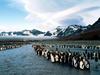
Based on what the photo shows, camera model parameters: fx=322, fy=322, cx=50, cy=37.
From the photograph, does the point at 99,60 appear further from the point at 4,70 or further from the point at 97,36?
the point at 97,36

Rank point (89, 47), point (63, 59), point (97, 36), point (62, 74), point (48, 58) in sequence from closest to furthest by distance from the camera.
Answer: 1. point (62, 74)
2. point (63, 59)
3. point (48, 58)
4. point (89, 47)
5. point (97, 36)

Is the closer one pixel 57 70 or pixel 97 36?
pixel 57 70

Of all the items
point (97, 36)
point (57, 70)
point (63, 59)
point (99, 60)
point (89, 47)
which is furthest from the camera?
point (97, 36)

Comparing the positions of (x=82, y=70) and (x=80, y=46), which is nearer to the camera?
(x=82, y=70)

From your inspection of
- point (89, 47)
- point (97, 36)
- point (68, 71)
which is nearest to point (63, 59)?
point (68, 71)

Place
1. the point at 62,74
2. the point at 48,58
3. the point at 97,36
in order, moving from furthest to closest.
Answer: the point at 97,36, the point at 48,58, the point at 62,74

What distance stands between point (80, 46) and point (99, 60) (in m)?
49.1

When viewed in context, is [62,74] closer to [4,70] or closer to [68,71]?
[68,71]

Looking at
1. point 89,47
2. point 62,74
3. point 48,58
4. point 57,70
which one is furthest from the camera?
point 89,47

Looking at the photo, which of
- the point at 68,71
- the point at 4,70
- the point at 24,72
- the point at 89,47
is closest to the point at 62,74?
the point at 68,71

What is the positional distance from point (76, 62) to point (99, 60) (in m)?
5.00

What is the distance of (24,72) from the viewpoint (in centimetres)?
5734

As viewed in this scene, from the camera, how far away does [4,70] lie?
59.8m

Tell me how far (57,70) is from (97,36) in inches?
2813
